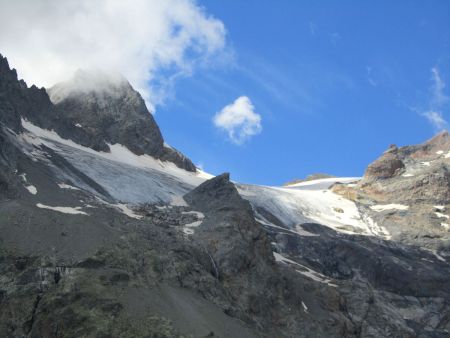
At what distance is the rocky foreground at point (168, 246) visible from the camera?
1535 inches

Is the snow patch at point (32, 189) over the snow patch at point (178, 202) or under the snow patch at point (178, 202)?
under

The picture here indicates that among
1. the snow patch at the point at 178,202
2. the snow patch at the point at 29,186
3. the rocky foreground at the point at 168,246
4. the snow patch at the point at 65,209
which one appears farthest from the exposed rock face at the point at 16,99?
the snow patch at the point at 65,209

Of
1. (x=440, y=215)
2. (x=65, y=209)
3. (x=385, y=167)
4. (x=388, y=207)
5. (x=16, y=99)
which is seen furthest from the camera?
(x=385, y=167)

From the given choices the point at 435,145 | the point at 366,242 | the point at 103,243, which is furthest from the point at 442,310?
the point at 435,145

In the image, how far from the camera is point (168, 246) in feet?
171

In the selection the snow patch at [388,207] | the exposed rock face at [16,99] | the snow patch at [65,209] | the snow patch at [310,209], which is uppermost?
the snow patch at [388,207]

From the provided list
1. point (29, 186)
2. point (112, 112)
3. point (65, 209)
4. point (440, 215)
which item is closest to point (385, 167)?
point (440, 215)

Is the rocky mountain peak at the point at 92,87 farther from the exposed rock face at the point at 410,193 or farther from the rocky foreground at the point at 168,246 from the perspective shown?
the exposed rock face at the point at 410,193

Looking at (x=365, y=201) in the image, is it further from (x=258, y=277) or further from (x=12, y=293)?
(x=12, y=293)

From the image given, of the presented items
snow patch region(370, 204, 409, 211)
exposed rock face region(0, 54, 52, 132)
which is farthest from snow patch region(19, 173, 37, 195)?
snow patch region(370, 204, 409, 211)

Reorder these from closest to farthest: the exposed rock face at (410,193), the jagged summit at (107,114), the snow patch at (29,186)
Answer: the snow patch at (29,186) < the jagged summit at (107,114) < the exposed rock face at (410,193)

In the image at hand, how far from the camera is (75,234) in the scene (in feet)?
151

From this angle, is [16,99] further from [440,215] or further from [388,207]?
[440,215]

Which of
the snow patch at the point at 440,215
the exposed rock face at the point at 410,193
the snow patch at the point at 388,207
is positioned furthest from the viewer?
the snow patch at the point at 388,207
